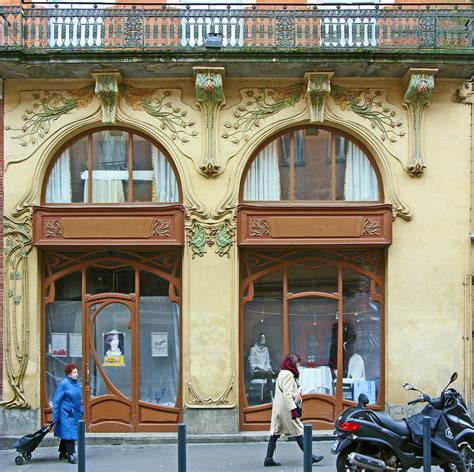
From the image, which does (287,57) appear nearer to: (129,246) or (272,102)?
(272,102)

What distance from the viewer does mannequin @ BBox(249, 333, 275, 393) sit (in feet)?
47.9

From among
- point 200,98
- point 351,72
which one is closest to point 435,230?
point 351,72

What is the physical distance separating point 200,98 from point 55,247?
3.63 metres

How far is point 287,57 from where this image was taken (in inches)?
543

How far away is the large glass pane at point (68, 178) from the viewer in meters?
14.7

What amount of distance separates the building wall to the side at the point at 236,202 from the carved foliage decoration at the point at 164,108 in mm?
70

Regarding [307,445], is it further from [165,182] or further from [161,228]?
[165,182]

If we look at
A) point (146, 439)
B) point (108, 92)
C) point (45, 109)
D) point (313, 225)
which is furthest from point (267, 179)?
point (146, 439)

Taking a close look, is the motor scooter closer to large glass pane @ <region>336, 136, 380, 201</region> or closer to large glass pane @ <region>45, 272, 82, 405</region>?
large glass pane @ <region>336, 136, 380, 201</region>

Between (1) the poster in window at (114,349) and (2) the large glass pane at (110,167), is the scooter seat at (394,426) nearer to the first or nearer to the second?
(1) the poster in window at (114,349)

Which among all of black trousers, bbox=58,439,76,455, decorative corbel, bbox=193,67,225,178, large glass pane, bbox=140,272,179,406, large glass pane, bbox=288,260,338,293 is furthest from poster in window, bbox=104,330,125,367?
decorative corbel, bbox=193,67,225,178

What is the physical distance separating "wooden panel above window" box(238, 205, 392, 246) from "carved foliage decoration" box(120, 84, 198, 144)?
168 centimetres

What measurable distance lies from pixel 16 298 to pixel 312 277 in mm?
5196

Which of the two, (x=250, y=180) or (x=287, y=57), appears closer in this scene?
→ (x=287, y=57)
